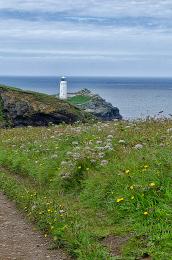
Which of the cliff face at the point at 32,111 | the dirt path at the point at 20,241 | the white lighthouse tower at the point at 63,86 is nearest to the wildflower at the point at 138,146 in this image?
the dirt path at the point at 20,241

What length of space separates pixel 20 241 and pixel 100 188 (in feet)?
7.64

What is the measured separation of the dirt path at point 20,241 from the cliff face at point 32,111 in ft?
65.9

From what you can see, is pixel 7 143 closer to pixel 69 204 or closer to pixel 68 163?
pixel 68 163

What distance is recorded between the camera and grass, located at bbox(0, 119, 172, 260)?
848 centimetres

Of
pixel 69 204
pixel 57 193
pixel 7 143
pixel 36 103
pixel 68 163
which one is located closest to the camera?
pixel 69 204

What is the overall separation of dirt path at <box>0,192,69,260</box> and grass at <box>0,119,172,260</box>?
218mm

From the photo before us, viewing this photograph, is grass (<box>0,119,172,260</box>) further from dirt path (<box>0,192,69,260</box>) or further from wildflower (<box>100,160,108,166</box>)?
dirt path (<box>0,192,69,260</box>)

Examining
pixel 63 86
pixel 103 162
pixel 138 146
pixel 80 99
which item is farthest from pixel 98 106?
pixel 103 162

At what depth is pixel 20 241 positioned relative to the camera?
936 centimetres

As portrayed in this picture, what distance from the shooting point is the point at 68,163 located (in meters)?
13.1

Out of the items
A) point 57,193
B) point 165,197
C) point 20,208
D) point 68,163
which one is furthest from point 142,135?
point 165,197

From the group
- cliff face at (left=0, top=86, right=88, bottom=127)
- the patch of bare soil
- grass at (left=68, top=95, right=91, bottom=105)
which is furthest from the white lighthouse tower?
the patch of bare soil

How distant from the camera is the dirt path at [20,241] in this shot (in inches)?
335

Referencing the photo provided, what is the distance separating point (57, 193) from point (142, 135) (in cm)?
387
